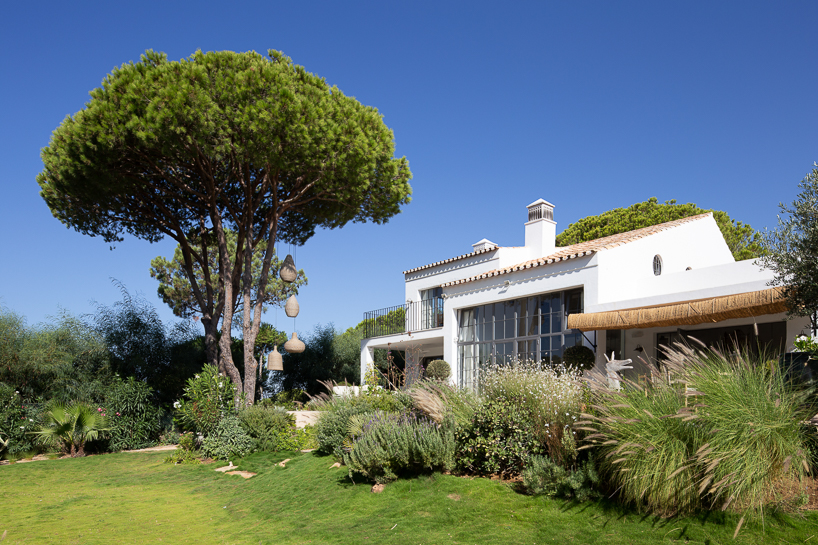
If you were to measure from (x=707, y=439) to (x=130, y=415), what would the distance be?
50.3 ft

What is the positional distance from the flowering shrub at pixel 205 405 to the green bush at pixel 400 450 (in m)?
5.73

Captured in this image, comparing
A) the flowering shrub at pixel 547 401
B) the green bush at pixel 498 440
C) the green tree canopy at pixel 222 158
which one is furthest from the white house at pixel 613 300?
the green tree canopy at pixel 222 158

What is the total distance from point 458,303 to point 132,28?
1215 cm

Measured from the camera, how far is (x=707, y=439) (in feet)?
18.6

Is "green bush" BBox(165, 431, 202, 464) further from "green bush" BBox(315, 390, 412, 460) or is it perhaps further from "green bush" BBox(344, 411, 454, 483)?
"green bush" BBox(344, 411, 454, 483)

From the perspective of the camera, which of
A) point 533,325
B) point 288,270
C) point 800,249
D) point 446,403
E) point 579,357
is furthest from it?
point 288,270

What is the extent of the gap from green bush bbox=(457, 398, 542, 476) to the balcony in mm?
13589

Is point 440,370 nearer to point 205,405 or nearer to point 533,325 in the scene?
point 533,325

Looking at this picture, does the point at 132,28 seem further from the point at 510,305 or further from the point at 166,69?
the point at 510,305

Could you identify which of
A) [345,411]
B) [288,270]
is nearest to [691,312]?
[345,411]

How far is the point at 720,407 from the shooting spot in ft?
18.6

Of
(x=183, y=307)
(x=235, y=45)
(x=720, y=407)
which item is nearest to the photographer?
(x=720, y=407)

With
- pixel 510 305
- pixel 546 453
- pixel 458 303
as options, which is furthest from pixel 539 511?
pixel 458 303

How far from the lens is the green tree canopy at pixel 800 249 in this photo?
6551 mm
